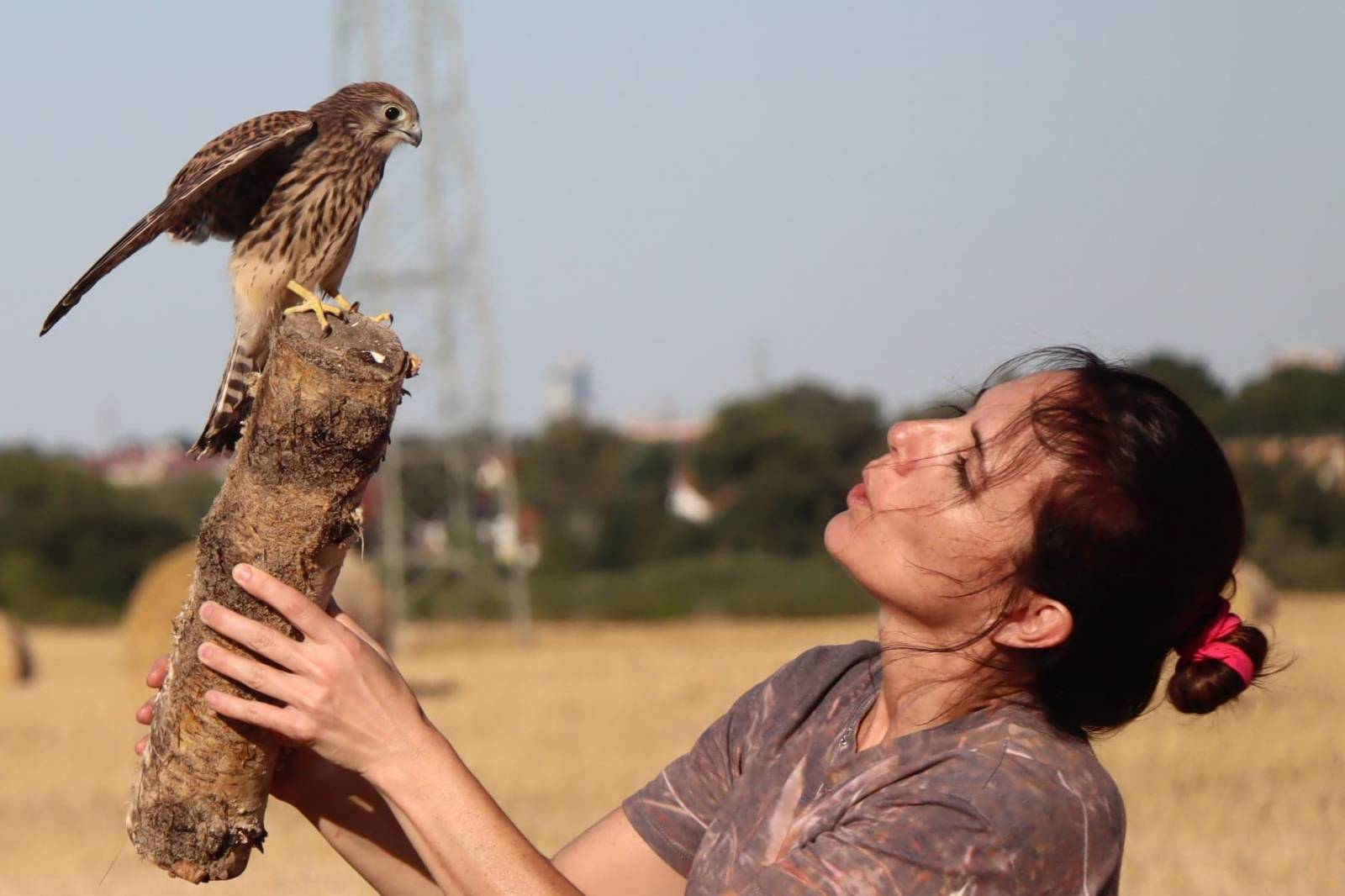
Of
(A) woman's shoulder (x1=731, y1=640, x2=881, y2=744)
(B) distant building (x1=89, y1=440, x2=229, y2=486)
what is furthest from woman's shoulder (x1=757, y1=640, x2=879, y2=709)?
(B) distant building (x1=89, y1=440, x2=229, y2=486)

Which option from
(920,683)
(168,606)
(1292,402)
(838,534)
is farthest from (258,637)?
(1292,402)

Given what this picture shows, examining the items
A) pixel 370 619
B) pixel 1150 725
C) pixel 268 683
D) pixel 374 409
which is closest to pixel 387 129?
pixel 374 409

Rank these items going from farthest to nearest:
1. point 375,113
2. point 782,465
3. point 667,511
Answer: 1. point 667,511
2. point 782,465
3. point 375,113

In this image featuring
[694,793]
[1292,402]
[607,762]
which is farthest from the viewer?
[1292,402]

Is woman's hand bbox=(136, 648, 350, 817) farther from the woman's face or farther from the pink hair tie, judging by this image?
the pink hair tie

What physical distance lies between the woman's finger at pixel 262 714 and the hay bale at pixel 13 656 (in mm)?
17542

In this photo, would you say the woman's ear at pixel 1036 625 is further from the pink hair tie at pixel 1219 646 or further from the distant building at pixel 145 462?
the distant building at pixel 145 462

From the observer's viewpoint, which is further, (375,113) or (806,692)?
(375,113)

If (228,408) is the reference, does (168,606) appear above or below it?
below

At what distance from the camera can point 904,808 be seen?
2.12m

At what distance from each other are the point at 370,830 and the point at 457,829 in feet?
1.76

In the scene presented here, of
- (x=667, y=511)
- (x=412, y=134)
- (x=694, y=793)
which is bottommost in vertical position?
(x=667, y=511)

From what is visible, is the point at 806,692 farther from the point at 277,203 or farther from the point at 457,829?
the point at 277,203

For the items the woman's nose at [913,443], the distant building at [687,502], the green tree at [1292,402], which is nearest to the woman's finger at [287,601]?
the woman's nose at [913,443]
